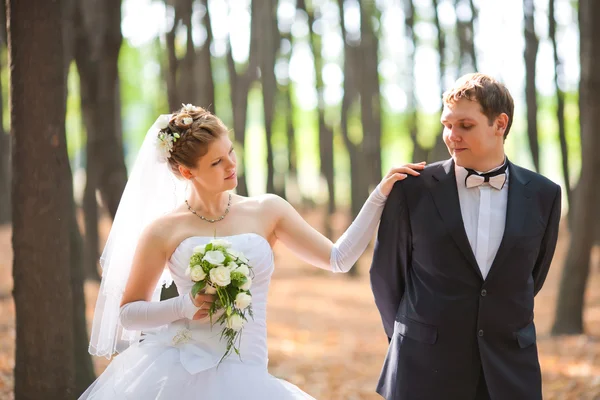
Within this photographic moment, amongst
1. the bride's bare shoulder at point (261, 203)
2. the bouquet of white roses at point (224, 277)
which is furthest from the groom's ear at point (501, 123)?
the bouquet of white roses at point (224, 277)

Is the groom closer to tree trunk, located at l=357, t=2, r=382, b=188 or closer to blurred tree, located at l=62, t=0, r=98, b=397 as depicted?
blurred tree, located at l=62, t=0, r=98, b=397

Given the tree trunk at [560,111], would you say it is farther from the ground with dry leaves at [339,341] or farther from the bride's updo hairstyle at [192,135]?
the bride's updo hairstyle at [192,135]

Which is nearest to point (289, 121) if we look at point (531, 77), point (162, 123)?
point (531, 77)

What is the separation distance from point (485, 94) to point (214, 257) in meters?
1.55

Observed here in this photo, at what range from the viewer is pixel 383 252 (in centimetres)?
393

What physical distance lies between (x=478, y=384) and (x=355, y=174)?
16.5 m

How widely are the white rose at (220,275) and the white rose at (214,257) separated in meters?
0.04

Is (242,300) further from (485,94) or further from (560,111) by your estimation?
(560,111)

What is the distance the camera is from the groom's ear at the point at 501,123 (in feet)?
12.0

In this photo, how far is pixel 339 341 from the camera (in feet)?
37.3

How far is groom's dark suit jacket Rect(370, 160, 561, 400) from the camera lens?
142 inches

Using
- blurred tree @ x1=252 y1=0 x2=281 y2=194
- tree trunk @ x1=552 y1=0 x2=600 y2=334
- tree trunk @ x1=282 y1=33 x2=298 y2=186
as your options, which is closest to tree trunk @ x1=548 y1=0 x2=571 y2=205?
tree trunk @ x1=552 y1=0 x2=600 y2=334

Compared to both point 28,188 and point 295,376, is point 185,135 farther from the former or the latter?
point 295,376

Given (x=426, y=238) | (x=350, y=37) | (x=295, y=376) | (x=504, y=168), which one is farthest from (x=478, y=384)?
(x=350, y=37)
